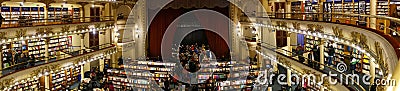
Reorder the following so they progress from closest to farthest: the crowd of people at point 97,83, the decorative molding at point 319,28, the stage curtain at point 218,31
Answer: the decorative molding at point 319,28 → the crowd of people at point 97,83 → the stage curtain at point 218,31

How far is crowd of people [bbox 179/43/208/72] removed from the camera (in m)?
14.5

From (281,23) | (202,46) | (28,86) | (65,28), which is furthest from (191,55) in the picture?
(28,86)

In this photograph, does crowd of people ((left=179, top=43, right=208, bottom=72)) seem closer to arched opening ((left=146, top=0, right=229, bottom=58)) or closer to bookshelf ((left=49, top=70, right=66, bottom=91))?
arched opening ((left=146, top=0, right=229, bottom=58))

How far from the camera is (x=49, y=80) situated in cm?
1330

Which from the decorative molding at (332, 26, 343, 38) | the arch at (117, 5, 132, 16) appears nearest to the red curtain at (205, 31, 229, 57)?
the arch at (117, 5, 132, 16)

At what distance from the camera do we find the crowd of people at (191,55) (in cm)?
1446

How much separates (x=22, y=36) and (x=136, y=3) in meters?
8.52

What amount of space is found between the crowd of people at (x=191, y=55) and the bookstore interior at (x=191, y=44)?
4 centimetres

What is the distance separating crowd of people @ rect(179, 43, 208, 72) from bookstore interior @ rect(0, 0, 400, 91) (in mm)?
44

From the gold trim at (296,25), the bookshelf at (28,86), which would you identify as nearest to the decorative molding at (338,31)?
the gold trim at (296,25)

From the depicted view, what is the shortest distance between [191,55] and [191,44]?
144 centimetres

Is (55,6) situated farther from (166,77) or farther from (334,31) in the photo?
(334,31)

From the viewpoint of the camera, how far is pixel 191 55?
1673 cm

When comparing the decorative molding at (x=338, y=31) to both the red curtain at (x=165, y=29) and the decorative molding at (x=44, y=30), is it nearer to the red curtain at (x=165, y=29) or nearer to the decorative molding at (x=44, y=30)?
the decorative molding at (x=44, y=30)
